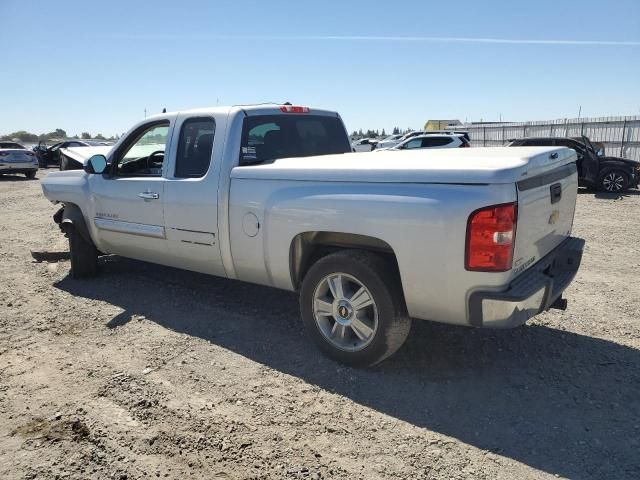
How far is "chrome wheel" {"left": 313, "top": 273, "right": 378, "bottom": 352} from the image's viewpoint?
3551 mm

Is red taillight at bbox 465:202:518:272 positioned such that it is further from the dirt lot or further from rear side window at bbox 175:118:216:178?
rear side window at bbox 175:118:216:178

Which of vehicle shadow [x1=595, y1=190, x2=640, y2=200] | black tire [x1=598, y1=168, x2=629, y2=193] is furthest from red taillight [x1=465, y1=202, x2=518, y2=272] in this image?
black tire [x1=598, y1=168, x2=629, y2=193]

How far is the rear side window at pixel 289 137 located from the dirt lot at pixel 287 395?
1.53 metres

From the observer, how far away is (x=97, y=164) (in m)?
5.27

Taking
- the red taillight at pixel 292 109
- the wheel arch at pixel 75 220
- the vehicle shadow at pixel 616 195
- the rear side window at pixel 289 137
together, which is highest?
the red taillight at pixel 292 109

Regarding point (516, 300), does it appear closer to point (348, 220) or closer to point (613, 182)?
point (348, 220)

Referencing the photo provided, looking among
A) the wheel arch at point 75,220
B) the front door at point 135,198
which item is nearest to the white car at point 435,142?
the front door at point 135,198

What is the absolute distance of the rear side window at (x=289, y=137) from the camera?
4.39m

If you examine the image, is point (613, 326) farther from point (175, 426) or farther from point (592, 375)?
point (175, 426)

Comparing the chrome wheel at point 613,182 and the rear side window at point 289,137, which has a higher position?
the rear side window at point 289,137

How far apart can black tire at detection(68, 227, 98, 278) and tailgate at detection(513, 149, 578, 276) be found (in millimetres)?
4865

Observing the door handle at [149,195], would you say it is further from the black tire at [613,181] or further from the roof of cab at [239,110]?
the black tire at [613,181]

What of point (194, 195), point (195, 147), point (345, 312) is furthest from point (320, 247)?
point (195, 147)

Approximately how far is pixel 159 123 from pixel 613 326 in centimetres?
467
